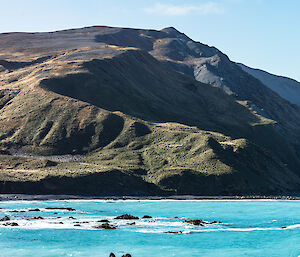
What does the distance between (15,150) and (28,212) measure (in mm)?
73068

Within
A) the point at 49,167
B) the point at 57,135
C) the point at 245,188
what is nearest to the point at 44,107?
the point at 57,135

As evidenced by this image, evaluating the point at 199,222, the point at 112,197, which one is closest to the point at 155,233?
the point at 199,222

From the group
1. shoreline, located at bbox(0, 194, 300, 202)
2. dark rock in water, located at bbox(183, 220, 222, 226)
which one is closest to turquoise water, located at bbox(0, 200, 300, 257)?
dark rock in water, located at bbox(183, 220, 222, 226)

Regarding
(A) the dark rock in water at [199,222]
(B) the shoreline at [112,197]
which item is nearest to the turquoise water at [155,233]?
(A) the dark rock in water at [199,222]

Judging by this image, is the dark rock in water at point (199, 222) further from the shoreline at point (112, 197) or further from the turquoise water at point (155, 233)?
the shoreline at point (112, 197)

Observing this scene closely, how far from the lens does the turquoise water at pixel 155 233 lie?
2403 inches

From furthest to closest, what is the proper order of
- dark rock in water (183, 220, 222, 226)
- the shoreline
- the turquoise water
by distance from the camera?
1. the shoreline
2. dark rock in water (183, 220, 222, 226)
3. the turquoise water

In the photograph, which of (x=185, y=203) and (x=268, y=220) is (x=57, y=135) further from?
(x=268, y=220)

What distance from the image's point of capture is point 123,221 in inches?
3371

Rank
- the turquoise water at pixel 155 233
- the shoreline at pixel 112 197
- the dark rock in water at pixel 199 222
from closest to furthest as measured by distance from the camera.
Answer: the turquoise water at pixel 155 233 → the dark rock in water at pixel 199 222 → the shoreline at pixel 112 197

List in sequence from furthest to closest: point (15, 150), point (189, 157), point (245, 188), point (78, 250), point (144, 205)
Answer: point (15, 150) < point (189, 157) < point (245, 188) < point (144, 205) < point (78, 250)

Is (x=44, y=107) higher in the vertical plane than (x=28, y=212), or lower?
higher

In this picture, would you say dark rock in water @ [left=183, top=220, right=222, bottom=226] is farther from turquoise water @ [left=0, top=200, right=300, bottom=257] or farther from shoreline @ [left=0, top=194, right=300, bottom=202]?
shoreline @ [left=0, top=194, right=300, bottom=202]

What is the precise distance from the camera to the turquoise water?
61031 mm
